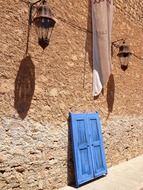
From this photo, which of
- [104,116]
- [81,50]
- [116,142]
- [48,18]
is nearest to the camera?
[48,18]

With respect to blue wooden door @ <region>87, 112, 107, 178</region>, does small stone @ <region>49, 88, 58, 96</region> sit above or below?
above

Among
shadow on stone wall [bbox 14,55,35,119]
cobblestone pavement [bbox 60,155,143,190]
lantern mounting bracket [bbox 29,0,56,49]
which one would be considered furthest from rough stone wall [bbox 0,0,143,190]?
cobblestone pavement [bbox 60,155,143,190]

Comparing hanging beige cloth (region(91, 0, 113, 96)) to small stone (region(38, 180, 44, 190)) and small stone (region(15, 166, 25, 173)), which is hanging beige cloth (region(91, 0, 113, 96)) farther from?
small stone (region(15, 166, 25, 173))

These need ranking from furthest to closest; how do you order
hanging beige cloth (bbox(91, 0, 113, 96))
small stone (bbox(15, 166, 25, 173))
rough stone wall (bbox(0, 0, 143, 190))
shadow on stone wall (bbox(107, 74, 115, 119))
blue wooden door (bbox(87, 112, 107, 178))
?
1. shadow on stone wall (bbox(107, 74, 115, 119))
2. hanging beige cloth (bbox(91, 0, 113, 96))
3. blue wooden door (bbox(87, 112, 107, 178))
4. small stone (bbox(15, 166, 25, 173))
5. rough stone wall (bbox(0, 0, 143, 190))

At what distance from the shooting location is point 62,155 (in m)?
6.02

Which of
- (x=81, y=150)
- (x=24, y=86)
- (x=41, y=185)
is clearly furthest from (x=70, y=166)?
(x=24, y=86)

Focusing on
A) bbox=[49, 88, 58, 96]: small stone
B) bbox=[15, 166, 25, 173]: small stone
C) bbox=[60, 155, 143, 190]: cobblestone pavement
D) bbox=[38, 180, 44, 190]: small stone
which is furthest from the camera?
bbox=[60, 155, 143, 190]: cobblestone pavement

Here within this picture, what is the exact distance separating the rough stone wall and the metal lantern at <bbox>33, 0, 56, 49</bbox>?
22 centimetres

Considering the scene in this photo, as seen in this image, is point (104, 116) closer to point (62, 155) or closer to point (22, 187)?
point (62, 155)

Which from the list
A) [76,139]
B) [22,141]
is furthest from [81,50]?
[22,141]

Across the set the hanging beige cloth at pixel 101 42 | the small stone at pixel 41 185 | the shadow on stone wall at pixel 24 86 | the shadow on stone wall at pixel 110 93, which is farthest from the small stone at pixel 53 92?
the shadow on stone wall at pixel 110 93

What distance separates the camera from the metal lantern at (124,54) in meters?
8.09

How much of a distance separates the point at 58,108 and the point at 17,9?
6.54ft

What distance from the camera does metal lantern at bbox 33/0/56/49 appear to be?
5121 millimetres
